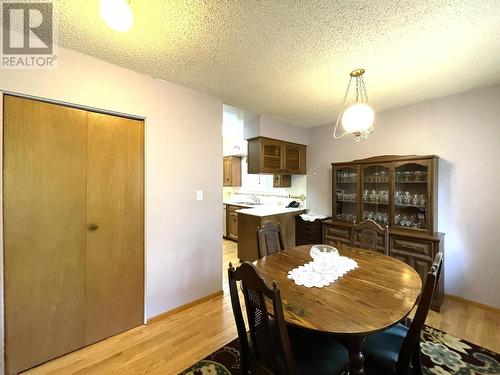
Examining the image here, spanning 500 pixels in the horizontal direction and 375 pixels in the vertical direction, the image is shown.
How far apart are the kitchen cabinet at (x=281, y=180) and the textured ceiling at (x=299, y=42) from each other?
79.8 inches

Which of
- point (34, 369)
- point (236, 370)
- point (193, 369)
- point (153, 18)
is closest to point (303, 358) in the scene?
point (236, 370)

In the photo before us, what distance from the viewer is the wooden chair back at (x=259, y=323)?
0.97 meters

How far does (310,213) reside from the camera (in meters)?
4.00

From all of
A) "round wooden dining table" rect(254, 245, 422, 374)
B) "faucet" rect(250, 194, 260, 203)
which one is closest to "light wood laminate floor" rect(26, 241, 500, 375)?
"round wooden dining table" rect(254, 245, 422, 374)

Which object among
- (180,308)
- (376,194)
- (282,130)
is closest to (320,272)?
(180,308)

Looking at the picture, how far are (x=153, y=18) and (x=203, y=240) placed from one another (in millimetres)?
2047

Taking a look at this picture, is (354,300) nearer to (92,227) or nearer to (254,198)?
(92,227)

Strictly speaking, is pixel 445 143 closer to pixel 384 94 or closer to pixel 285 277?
pixel 384 94

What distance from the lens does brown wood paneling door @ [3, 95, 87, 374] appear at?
5.11ft

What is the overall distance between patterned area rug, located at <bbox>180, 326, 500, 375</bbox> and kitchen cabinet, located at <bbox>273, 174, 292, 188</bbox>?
9.33 feet

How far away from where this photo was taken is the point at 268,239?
211 centimetres

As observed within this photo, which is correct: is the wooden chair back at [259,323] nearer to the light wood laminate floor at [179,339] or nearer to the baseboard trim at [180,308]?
the light wood laminate floor at [179,339]

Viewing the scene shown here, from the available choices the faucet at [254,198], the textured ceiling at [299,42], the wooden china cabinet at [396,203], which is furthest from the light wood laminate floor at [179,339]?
the faucet at [254,198]

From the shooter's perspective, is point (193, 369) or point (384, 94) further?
point (384, 94)
